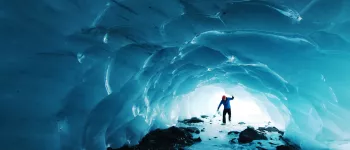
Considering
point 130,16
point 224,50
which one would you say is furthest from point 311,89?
point 130,16

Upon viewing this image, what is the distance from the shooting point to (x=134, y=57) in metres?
8.22

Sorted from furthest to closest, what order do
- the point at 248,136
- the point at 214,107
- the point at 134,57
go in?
the point at 214,107, the point at 248,136, the point at 134,57

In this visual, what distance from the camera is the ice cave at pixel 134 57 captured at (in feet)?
15.2

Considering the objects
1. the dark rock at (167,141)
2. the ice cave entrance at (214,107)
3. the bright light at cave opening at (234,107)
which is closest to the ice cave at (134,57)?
the dark rock at (167,141)

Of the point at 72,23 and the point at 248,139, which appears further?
the point at 248,139

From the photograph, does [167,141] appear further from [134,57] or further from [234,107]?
[234,107]

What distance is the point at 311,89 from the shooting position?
971 cm

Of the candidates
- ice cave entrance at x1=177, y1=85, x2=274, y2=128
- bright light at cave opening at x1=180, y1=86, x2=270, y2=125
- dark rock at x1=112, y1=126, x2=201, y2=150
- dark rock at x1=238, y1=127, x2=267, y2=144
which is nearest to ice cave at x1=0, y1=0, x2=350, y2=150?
dark rock at x1=112, y1=126, x2=201, y2=150

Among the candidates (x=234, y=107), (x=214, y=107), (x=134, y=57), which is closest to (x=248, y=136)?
(x=134, y=57)

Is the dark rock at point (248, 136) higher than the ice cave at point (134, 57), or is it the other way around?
the ice cave at point (134, 57)

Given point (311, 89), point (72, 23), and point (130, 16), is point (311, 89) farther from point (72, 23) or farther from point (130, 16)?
point (72, 23)

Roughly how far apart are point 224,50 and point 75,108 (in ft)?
17.6

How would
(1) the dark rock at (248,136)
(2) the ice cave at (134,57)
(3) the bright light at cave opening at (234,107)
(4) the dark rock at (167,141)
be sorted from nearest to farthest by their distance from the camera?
(2) the ice cave at (134,57), (4) the dark rock at (167,141), (1) the dark rock at (248,136), (3) the bright light at cave opening at (234,107)

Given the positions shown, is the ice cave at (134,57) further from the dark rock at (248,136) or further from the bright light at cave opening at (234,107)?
the bright light at cave opening at (234,107)
